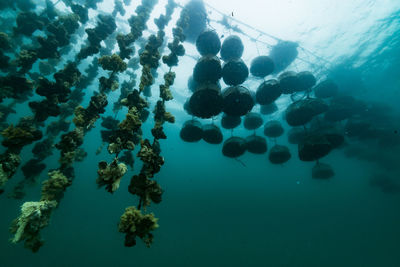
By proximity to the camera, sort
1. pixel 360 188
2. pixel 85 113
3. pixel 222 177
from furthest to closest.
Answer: pixel 222 177
pixel 360 188
pixel 85 113

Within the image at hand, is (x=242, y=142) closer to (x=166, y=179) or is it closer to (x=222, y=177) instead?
(x=222, y=177)

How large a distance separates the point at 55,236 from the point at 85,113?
56.1 metres

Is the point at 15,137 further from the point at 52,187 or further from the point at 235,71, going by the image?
the point at 235,71

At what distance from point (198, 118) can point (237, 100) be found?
62.7 feet

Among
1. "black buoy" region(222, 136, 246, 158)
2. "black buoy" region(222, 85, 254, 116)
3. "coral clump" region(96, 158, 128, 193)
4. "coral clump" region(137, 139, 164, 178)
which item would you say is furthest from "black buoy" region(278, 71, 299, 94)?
"coral clump" region(96, 158, 128, 193)

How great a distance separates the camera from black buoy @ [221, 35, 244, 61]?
8258 millimetres

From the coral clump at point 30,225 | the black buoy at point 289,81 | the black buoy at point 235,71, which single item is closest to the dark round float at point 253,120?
the black buoy at point 289,81

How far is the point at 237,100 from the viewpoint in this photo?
7336mm

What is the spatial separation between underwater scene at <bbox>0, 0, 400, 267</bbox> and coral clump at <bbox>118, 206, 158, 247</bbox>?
0.02 meters

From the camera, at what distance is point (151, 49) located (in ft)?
19.7

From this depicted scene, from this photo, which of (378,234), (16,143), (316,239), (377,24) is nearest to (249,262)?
(316,239)

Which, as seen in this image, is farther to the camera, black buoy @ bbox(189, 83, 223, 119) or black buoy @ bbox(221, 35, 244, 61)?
black buoy @ bbox(221, 35, 244, 61)

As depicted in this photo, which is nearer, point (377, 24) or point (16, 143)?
point (16, 143)

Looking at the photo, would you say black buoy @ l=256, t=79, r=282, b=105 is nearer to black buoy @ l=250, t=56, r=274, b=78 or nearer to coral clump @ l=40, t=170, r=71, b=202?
black buoy @ l=250, t=56, r=274, b=78
